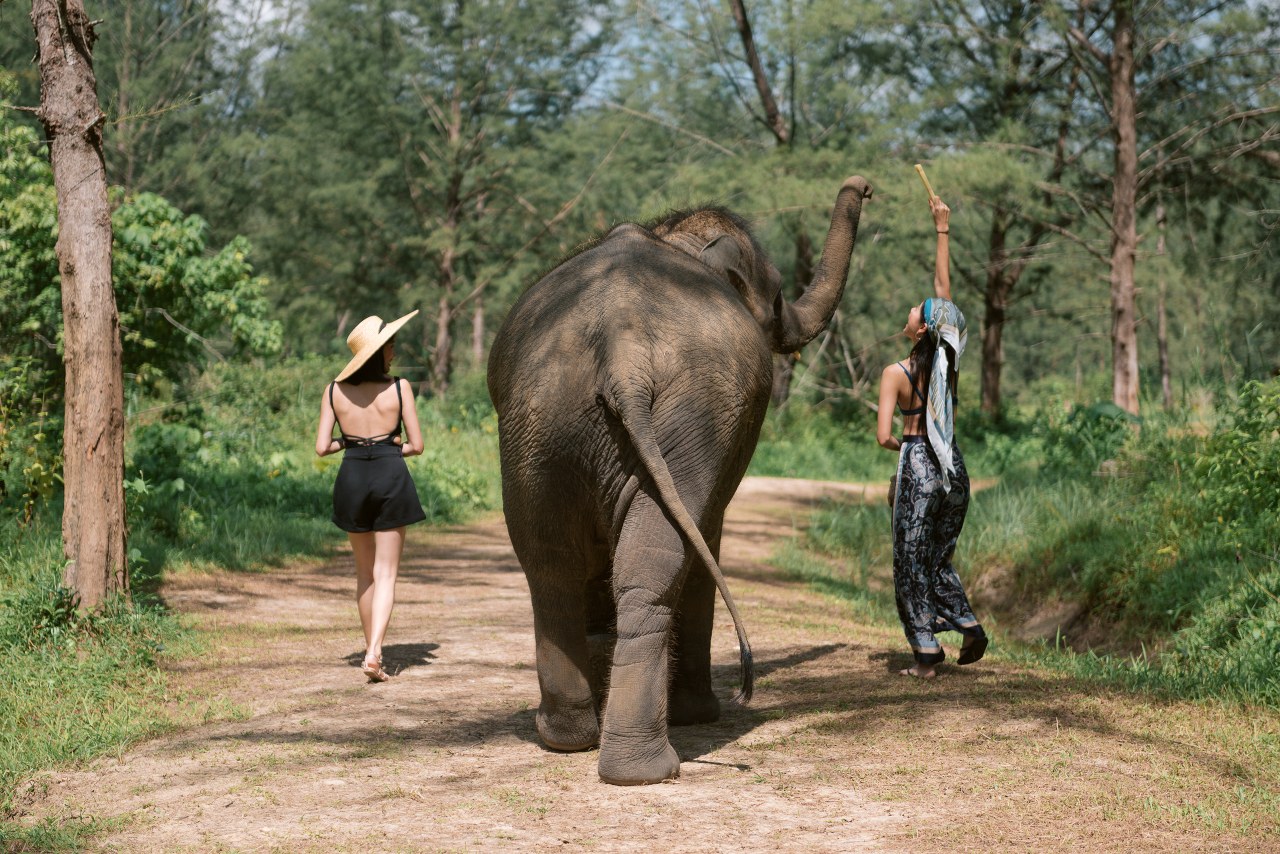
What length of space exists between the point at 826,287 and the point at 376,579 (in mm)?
2869

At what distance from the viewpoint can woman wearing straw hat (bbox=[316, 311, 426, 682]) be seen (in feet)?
21.9

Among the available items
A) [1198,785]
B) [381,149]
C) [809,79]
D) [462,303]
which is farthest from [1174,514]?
[381,149]

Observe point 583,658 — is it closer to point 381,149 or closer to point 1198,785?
point 1198,785

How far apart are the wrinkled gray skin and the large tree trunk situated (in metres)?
2.97

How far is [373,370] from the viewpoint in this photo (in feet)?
22.6

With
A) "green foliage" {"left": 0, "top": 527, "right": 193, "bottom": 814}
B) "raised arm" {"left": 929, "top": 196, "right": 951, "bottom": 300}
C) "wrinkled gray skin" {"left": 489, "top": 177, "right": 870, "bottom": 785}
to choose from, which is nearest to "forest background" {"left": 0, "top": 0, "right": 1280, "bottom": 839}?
"green foliage" {"left": 0, "top": 527, "right": 193, "bottom": 814}

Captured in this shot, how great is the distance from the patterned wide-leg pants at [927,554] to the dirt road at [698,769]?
263 mm

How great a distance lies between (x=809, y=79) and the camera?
87.6 feet

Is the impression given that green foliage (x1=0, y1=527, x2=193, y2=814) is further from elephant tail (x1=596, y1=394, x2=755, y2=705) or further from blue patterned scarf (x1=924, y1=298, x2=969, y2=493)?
blue patterned scarf (x1=924, y1=298, x2=969, y2=493)

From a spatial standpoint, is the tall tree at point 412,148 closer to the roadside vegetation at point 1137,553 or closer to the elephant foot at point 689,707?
the roadside vegetation at point 1137,553

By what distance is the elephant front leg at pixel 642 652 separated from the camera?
4477 millimetres

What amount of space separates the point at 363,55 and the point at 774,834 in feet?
92.9

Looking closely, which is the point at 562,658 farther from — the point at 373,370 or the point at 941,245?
the point at 941,245

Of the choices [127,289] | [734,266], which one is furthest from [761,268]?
[127,289]
